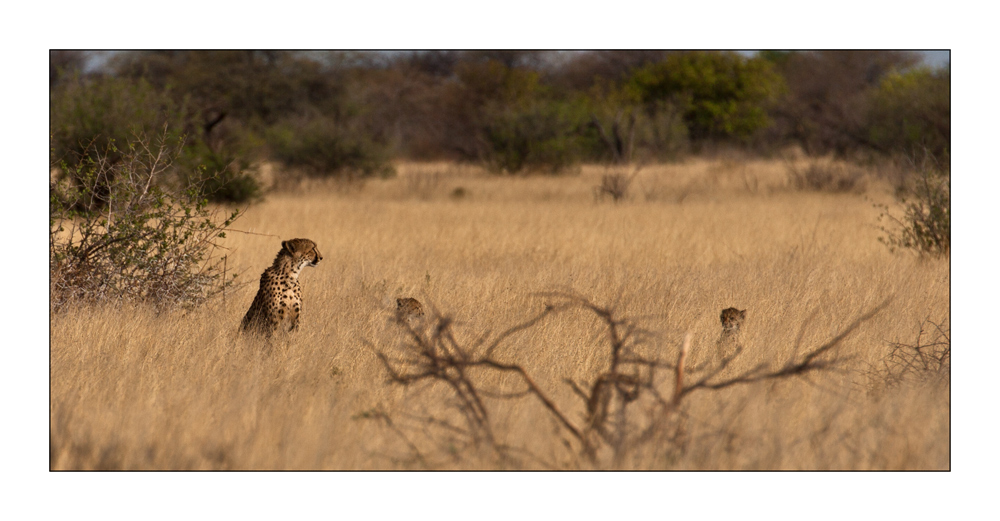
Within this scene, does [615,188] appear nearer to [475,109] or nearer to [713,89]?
[713,89]

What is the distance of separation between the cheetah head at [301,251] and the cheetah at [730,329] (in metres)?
2.39

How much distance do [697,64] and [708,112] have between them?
1.98 m

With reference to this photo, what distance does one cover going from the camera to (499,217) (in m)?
13.0

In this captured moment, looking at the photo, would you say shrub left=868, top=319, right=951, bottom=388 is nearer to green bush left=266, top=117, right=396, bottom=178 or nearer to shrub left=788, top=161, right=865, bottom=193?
shrub left=788, top=161, right=865, bottom=193

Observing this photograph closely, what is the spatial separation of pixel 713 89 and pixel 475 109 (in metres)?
10.1

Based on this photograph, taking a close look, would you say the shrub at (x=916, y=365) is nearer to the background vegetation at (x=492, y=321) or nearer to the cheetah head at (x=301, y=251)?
the background vegetation at (x=492, y=321)

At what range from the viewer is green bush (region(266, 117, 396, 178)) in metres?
21.0

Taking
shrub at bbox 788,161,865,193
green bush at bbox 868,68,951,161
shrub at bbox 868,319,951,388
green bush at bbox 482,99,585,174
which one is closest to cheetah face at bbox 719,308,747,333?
shrub at bbox 868,319,951,388

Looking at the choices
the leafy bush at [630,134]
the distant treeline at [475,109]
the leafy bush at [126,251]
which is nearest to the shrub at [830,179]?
the distant treeline at [475,109]

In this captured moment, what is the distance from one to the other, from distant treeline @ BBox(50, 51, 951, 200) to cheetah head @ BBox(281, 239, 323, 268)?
4.12 metres

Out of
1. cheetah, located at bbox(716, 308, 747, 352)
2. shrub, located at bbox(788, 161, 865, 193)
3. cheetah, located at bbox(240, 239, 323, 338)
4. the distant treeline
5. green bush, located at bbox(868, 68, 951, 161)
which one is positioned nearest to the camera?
cheetah, located at bbox(240, 239, 323, 338)

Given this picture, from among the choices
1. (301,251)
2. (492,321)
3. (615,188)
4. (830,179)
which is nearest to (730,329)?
(492,321)
